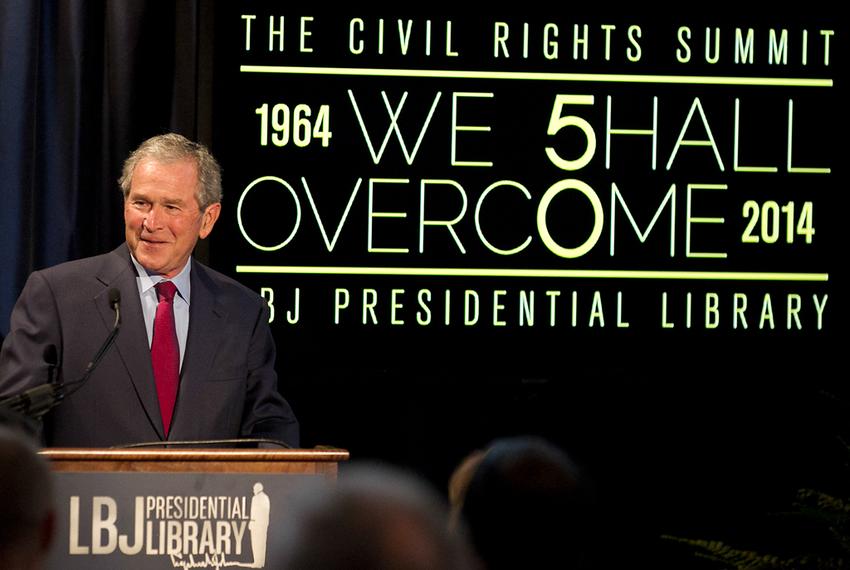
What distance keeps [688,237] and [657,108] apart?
44cm

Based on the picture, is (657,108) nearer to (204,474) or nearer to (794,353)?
(794,353)

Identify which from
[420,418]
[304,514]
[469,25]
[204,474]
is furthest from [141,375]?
[304,514]

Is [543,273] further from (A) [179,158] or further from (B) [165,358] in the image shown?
(B) [165,358]

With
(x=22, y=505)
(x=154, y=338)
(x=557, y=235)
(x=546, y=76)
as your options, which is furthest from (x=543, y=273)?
(x=22, y=505)

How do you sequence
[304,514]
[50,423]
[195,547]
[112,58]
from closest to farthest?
[304,514]
[195,547]
[50,423]
[112,58]

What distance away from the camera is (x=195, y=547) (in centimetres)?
228

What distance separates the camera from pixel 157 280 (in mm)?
3209

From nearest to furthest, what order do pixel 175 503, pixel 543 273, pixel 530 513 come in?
1. pixel 530 513
2. pixel 175 503
3. pixel 543 273

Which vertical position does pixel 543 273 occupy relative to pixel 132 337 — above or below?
above

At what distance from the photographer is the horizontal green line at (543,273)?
436cm

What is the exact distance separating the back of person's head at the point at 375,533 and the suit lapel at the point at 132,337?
2.19m

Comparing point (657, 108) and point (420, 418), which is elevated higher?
point (657, 108)

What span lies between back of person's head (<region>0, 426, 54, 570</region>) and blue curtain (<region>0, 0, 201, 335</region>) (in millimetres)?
3435

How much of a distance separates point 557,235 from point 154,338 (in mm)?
1738
